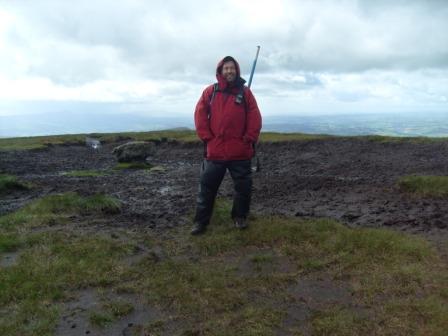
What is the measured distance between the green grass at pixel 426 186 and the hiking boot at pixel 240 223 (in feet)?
23.3

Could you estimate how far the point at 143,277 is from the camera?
8461 millimetres

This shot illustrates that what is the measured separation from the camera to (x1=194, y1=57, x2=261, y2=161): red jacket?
35.8 feet

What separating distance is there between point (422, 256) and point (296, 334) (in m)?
4.11

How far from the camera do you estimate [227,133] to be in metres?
11.0

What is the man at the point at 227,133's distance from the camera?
1091cm

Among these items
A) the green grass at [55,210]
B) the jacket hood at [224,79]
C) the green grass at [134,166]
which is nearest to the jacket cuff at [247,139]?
the jacket hood at [224,79]

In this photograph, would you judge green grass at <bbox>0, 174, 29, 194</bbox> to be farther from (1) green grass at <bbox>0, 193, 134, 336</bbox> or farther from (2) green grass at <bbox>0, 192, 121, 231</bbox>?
(1) green grass at <bbox>0, 193, 134, 336</bbox>

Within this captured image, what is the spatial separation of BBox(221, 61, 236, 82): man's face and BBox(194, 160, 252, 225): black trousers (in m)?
2.28

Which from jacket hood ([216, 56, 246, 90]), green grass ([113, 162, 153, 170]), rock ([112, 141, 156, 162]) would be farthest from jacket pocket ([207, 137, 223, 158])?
rock ([112, 141, 156, 162])

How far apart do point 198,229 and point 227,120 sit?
3084 millimetres

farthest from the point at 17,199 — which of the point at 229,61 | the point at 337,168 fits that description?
the point at 337,168

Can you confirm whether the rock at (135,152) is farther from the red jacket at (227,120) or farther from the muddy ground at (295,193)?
the red jacket at (227,120)

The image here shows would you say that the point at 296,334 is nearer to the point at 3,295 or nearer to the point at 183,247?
the point at 183,247

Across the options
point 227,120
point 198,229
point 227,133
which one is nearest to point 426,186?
point 227,133
